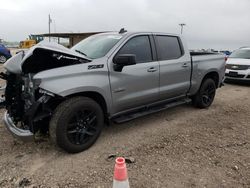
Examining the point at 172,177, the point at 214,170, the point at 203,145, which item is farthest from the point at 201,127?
the point at 172,177

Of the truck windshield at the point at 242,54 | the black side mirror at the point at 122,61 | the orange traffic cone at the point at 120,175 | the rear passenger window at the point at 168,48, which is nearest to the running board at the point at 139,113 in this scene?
the black side mirror at the point at 122,61

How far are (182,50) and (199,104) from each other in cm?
153

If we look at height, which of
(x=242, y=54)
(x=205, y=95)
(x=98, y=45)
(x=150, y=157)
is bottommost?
(x=150, y=157)

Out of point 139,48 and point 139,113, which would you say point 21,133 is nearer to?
point 139,113

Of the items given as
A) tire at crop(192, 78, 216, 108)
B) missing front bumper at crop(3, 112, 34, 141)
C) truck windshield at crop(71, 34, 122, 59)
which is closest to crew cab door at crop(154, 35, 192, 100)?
tire at crop(192, 78, 216, 108)

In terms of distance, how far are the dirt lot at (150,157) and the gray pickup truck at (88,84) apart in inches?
14.2

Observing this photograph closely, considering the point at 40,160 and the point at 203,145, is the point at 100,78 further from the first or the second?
the point at 203,145

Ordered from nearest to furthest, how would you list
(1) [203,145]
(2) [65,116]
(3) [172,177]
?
(3) [172,177]
(2) [65,116]
(1) [203,145]

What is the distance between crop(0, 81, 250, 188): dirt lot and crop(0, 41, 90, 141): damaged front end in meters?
0.44

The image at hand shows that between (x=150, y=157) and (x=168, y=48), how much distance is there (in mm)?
2360

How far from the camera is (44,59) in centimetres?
341

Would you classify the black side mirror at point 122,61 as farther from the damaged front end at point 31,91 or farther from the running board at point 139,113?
the running board at point 139,113

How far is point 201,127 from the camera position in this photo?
4820 millimetres

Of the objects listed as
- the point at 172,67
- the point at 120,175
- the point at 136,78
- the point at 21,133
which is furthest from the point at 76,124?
the point at 172,67
